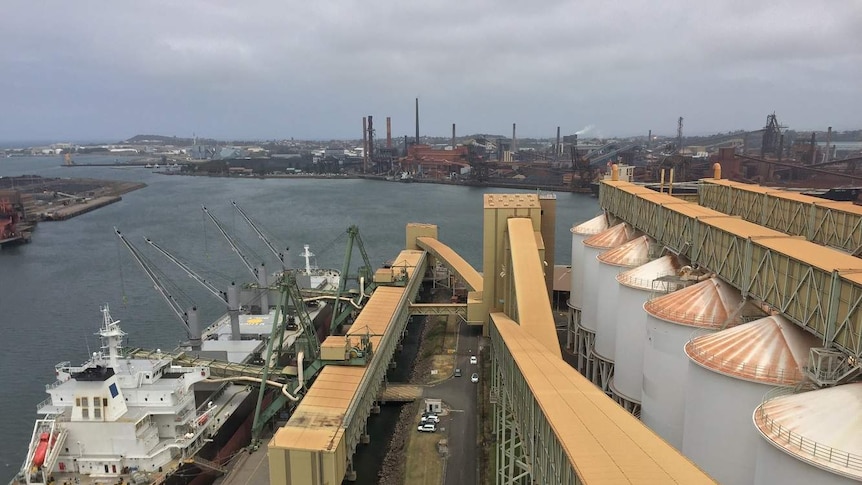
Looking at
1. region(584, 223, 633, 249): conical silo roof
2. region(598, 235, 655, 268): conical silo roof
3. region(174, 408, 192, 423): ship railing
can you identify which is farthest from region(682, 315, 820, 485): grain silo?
region(174, 408, 192, 423): ship railing

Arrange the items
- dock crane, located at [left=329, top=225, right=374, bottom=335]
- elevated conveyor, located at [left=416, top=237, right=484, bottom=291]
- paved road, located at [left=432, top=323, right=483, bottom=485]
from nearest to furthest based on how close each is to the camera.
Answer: paved road, located at [left=432, top=323, right=483, bottom=485] < dock crane, located at [left=329, top=225, right=374, bottom=335] < elevated conveyor, located at [left=416, top=237, right=484, bottom=291]

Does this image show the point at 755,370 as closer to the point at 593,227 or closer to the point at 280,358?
the point at 593,227

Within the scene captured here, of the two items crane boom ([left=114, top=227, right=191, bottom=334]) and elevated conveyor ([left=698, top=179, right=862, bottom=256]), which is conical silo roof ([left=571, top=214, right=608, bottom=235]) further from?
crane boom ([left=114, top=227, right=191, bottom=334])

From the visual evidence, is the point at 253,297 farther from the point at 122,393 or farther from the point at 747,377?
the point at 747,377

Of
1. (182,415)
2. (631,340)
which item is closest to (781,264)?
(631,340)

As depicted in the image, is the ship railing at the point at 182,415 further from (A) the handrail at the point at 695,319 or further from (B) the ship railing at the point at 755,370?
(B) the ship railing at the point at 755,370

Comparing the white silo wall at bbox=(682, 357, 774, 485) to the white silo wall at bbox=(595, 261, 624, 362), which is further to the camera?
the white silo wall at bbox=(595, 261, 624, 362)

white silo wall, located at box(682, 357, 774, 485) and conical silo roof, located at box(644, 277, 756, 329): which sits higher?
conical silo roof, located at box(644, 277, 756, 329)

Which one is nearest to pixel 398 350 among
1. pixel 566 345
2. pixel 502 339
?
pixel 566 345
